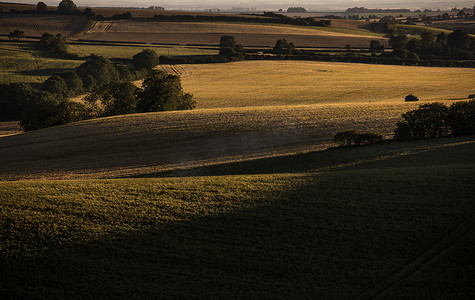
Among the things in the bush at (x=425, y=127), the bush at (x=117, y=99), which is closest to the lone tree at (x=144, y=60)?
the bush at (x=117, y=99)

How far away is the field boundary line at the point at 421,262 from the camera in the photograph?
42.6ft

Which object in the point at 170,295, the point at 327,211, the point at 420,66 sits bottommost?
the point at 170,295

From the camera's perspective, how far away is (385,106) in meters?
50.8

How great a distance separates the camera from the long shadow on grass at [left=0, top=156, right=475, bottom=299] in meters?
13.5

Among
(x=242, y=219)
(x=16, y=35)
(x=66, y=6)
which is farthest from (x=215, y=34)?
(x=242, y=219)

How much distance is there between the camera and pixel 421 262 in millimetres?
14203

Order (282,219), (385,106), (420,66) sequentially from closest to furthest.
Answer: (282,219) < (385,106) < (420,66)

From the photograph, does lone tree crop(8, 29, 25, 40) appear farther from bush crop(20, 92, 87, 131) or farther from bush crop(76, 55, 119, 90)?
bush crop(20, 92, 87, 131)

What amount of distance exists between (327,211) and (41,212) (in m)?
→ 13.5

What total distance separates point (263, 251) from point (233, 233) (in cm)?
174

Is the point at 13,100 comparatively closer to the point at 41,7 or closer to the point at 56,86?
the point at 56,86

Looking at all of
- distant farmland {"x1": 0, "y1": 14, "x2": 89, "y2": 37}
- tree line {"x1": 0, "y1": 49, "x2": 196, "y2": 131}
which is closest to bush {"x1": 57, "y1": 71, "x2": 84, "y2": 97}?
tree line {"x1": 0, "y1": 49, "x2": 196, "y2": 131}

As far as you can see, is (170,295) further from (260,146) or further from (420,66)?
(420,66)

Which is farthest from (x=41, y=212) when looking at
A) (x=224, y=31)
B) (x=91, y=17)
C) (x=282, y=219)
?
(x=91, y=17)
